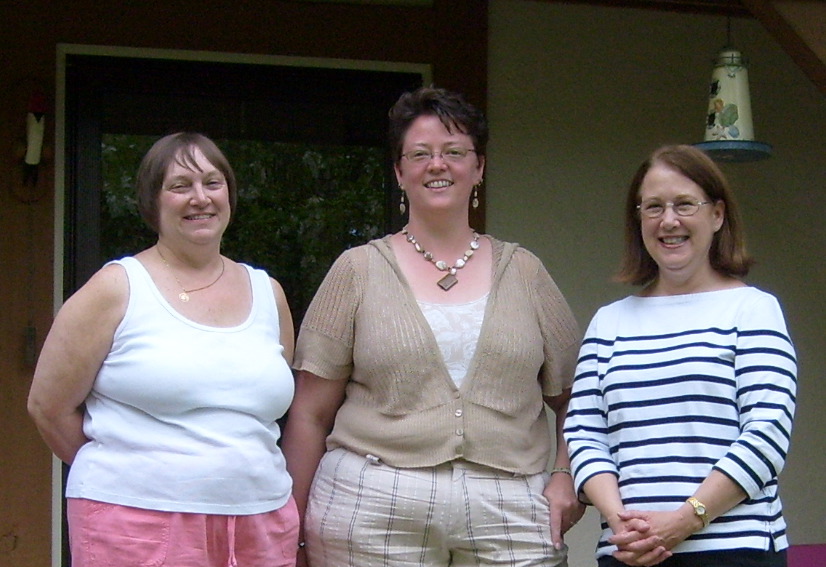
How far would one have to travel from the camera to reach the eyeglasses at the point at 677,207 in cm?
219

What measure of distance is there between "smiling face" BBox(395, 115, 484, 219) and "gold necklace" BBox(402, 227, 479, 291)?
0.08m

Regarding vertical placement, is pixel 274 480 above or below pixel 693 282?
below

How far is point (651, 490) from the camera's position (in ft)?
6.82

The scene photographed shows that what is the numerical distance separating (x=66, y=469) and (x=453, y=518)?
1.89 metres

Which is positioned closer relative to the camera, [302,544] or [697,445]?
[697,445]

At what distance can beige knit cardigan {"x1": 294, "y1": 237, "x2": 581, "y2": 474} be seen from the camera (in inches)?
90.4

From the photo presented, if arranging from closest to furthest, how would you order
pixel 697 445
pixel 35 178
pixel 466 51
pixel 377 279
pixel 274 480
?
pixel 697 445 < pixel 274 480 < pixel 377 279 < pixel 35 178 < pixel 466 51

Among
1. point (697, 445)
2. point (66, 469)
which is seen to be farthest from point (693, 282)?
point (66, 469)

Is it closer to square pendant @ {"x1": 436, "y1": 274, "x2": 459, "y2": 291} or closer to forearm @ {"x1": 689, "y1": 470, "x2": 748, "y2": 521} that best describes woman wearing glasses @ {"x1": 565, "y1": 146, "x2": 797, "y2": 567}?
forearm @ {"x1": 689, "y1": 470, "x2": 748, "y2": 521}

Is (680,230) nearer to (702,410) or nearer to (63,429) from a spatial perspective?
(702,410)

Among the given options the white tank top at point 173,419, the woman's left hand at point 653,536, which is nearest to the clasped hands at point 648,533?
the woman's left hand at point 653,536

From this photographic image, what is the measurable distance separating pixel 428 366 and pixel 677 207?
61cm

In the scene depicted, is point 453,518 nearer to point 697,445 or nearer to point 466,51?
point 697,445

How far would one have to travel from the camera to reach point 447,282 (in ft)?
7.95
